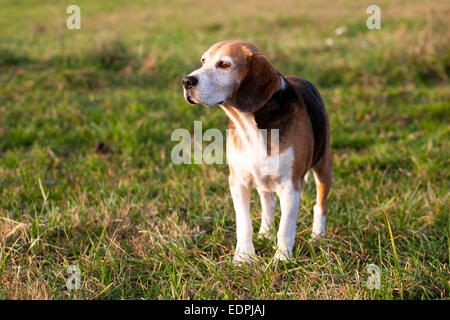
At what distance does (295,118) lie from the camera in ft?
10.9

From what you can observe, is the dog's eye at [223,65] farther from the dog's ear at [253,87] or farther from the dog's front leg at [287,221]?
the dog's front leg at [287,221]

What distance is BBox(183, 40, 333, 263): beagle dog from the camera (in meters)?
3.10

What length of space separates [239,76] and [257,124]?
347mm

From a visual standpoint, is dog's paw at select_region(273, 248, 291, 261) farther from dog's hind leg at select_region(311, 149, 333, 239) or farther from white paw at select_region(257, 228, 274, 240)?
dog's hind leg at select_region(311, 149, 333, 239)

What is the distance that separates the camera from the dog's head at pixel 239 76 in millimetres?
3079

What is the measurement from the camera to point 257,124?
3.27m

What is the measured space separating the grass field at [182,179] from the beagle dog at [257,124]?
38 cm

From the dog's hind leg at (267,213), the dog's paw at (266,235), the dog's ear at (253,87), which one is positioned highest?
the dog's ear at (253,87)

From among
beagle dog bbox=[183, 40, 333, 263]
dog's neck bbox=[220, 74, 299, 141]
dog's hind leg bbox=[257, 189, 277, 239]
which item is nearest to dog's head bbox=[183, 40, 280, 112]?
beagle dog bbox=[183, 40, 333, 263]

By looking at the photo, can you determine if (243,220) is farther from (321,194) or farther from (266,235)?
(321,194)

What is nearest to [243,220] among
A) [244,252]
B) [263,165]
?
[244,252]

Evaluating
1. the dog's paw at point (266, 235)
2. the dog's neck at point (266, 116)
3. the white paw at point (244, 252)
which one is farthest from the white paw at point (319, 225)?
the dog's neck at point (266, 116)
